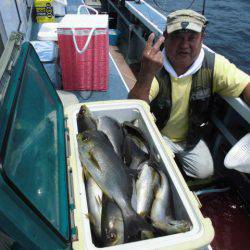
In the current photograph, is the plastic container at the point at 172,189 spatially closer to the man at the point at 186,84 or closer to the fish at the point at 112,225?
the fish at the point at 112,225

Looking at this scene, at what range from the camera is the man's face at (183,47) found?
8.38ft

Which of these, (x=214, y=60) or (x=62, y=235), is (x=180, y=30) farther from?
(x=62, y=235)

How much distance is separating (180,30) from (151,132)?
1.11 m

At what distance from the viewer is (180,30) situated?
8.29ft

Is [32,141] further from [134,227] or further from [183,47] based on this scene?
[183,47]

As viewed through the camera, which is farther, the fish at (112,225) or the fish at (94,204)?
the fish at (94,204)

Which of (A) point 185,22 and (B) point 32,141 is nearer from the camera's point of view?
(B) point 32,141

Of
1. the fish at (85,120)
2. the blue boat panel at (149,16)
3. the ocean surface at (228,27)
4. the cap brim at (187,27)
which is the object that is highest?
the cap brim at (187,27)

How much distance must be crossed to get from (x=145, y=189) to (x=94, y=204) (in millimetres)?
328

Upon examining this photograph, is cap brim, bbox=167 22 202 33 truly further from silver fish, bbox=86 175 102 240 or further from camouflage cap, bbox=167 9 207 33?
silver fish, bbox=86 175 102 240

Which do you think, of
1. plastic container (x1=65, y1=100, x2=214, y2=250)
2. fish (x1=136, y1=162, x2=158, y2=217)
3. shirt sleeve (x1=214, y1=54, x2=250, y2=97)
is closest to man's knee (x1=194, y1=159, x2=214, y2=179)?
shirt sleeve (x1=214, y1=54, x2=250, y2=97)

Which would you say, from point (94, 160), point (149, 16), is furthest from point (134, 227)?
point (149, 16)

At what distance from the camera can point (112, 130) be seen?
202 cm

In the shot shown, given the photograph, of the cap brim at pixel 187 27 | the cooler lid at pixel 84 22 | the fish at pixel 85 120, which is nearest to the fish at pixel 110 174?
the fish at pixel 85 120
